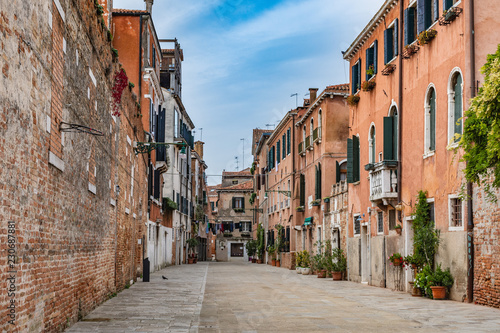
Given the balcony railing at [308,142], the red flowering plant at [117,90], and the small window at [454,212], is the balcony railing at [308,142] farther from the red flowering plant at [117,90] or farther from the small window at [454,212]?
the red flowering plant at [117,90]

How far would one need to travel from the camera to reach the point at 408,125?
18953mm

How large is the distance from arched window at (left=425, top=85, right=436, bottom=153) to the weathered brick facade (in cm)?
859

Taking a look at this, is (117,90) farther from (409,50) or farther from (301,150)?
(301,150)

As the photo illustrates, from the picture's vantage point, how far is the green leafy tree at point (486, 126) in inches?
331

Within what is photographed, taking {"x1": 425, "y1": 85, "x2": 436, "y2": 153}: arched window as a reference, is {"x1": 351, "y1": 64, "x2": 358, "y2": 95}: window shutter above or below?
above

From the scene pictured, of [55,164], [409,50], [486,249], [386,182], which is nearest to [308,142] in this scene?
[386,182]

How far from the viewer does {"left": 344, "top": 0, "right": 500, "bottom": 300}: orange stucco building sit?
49.7ft

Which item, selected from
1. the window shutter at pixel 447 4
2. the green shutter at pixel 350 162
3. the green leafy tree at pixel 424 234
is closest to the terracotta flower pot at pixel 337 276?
the green shutter at pixel 350 162

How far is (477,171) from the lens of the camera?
357 inches

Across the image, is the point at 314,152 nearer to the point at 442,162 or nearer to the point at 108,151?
the point at 442,162

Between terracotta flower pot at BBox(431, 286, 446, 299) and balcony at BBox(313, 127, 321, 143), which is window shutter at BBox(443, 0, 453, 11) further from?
balcony at BBox(313, 127, 321, 143)

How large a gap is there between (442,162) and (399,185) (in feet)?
10.7

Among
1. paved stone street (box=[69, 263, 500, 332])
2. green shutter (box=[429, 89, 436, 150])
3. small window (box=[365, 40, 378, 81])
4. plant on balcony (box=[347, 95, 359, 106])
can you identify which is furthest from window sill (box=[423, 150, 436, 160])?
plant on balcony (box=[347, 95, 359, 106])

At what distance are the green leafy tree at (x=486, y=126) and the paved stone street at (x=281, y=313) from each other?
118 inches
